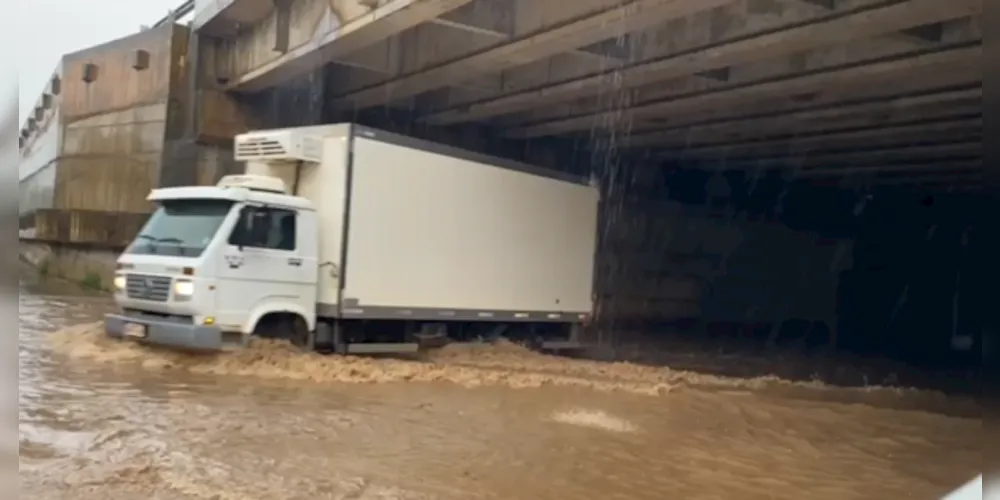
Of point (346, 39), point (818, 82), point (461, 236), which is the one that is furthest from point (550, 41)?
point (818, 82)

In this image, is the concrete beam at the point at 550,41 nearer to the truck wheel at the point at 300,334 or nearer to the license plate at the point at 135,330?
the truck wheel at the point at 300,334

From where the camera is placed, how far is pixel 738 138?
21766 millimetres

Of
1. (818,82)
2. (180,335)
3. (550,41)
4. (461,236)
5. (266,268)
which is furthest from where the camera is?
(461,236)

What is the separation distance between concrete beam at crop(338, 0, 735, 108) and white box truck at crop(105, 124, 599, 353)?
161 cm

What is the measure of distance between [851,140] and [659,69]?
23.3 feet

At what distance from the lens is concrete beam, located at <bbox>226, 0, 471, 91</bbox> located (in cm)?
1295

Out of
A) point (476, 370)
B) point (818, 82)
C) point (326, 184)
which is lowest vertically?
point (476, 370)

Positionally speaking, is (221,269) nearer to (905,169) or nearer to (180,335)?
(180,335)

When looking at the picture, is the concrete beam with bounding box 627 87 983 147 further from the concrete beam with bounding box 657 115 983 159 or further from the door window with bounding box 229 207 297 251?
the door window with bounding box 229 207 297 251

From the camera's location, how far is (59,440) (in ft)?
25.4

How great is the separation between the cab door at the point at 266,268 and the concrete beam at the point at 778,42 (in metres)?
5.97

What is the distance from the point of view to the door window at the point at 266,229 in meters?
12.5

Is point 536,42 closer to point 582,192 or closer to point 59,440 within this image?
point 582,192

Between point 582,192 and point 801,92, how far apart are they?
4.83 metres
